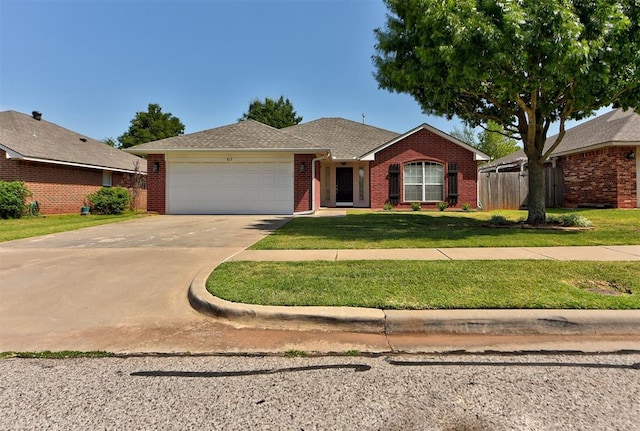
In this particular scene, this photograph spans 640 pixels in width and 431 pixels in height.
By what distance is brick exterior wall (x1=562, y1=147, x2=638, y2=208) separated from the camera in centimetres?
1586

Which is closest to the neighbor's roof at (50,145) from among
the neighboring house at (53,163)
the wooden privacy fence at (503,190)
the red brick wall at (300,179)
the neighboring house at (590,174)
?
the neighboring house at (53,163)

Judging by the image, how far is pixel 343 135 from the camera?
76.8 feet

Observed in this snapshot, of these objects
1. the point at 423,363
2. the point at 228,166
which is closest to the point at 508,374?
the point at 423,363

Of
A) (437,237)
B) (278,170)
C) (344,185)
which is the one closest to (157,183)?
(278,170)

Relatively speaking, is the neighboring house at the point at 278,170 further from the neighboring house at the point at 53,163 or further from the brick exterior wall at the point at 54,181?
the brick exterior wall at the point at 54,181

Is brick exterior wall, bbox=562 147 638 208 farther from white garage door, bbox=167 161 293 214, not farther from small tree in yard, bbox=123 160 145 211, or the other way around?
small tree in yard, bbox=123 160 145 211

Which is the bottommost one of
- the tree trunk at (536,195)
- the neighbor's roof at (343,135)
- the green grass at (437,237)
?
the green grass at (437,237)

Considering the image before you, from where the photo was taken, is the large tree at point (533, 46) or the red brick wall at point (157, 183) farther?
the red brick wall at point (157, 183)

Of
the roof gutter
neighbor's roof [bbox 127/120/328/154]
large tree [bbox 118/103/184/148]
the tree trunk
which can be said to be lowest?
the tree trunk

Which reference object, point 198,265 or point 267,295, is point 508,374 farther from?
point 198,265

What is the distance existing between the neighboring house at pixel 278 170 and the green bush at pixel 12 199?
480cm

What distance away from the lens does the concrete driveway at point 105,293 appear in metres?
3.66

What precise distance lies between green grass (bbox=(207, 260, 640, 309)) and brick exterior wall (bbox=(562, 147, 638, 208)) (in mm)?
13211

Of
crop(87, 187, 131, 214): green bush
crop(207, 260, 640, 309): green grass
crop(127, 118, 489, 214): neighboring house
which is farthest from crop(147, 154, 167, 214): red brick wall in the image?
crop(207, 260, 640, 309): green grass
